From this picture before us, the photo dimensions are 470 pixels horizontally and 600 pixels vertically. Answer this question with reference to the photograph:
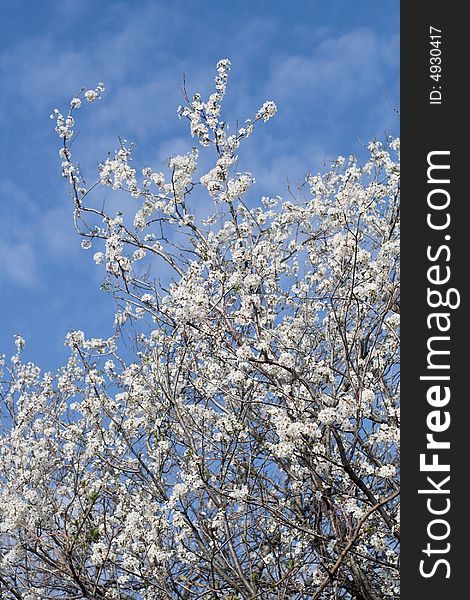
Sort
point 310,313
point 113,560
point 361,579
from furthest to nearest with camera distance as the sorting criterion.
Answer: point 310,313
point 113,560
point 361,579

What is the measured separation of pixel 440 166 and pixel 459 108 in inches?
16.8

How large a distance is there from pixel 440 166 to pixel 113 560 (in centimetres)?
395

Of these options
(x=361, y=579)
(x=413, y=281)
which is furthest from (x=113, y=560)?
(x=413, y=281)

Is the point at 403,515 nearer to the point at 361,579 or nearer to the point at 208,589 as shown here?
the point at 361,579

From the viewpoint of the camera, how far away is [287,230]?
722cm

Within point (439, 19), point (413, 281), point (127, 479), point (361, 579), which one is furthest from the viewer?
point (127, 479)

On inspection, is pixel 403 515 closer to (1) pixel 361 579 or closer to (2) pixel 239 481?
(1) pixel 361 579

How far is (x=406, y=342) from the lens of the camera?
15.3 feet

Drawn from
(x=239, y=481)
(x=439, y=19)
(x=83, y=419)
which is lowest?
(x=239, y=481)

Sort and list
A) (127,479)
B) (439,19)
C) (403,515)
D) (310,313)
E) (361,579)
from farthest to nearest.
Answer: (310,313) < (127,479) < (361,579) < (439,19) < (403,515)

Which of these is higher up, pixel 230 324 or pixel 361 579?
pixel 230 324

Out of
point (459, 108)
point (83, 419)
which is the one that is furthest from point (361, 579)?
point (459, 108)

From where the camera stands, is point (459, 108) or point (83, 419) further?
point (83, 419)

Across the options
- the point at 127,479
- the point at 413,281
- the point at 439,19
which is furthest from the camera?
the point at 127,479
